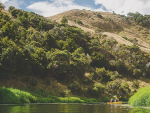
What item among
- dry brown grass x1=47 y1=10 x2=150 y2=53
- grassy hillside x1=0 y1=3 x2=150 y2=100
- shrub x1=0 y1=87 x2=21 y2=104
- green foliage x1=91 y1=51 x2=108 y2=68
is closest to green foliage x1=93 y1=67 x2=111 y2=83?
grassy hillside x1=0 y1=3 x2=150 y2=100

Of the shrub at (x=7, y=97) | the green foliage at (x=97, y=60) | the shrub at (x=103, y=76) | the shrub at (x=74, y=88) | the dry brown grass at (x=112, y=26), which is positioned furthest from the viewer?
the dry brown grass at (x=112, y=26)

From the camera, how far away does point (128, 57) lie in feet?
250

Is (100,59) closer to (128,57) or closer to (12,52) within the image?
(128,57)

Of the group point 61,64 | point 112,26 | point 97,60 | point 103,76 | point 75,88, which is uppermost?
point 112,26

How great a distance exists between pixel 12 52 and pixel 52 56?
43.2 ft

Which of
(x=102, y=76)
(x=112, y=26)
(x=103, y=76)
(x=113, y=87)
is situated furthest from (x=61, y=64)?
(x=112, y=26)

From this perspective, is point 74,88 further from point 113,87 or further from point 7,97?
point 7,97

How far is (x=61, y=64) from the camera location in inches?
1852

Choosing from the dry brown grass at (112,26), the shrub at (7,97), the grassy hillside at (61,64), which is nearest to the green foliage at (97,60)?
the grassy hillside at (61,64)

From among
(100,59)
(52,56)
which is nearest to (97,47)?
(100,59)

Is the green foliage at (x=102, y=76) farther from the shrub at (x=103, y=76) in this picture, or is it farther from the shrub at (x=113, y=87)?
the shrub at (x=113, y=87)

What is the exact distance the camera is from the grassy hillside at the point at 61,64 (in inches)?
1549

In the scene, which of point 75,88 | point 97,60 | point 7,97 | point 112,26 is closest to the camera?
point 7,97

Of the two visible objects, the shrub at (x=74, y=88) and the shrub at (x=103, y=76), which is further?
the shrub at (x=103, y=76)
